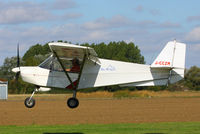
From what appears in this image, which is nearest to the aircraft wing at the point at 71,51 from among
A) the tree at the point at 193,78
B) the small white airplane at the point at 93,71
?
the small white airplane at the point at 93,71

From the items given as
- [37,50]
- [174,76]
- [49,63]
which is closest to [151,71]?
[174,76]

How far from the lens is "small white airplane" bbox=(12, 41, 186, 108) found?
19.0 metres

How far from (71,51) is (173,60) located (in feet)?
15.8

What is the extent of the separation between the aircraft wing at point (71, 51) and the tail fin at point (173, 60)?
2974 mm

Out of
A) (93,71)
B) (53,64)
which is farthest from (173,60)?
(53,64)

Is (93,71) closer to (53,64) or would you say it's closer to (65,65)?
(65,65)

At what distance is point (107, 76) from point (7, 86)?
4876 cm

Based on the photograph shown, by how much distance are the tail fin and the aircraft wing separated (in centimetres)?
297

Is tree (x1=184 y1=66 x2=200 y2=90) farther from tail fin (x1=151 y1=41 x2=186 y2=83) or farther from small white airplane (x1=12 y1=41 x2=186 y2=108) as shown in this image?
small white airplane (x1=12 y1=41 x2=186 y2=108)

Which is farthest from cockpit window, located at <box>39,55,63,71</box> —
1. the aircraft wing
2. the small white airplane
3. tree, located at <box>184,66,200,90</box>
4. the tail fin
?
tree, located at <box>184,66,200,90</box>

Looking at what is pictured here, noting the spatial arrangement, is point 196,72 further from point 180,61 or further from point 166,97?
point 180,61

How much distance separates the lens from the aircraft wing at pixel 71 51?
17422mm

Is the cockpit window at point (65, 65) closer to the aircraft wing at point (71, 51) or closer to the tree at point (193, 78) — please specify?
the aircraft wing at point (71, 51)

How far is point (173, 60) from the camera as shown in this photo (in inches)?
781
